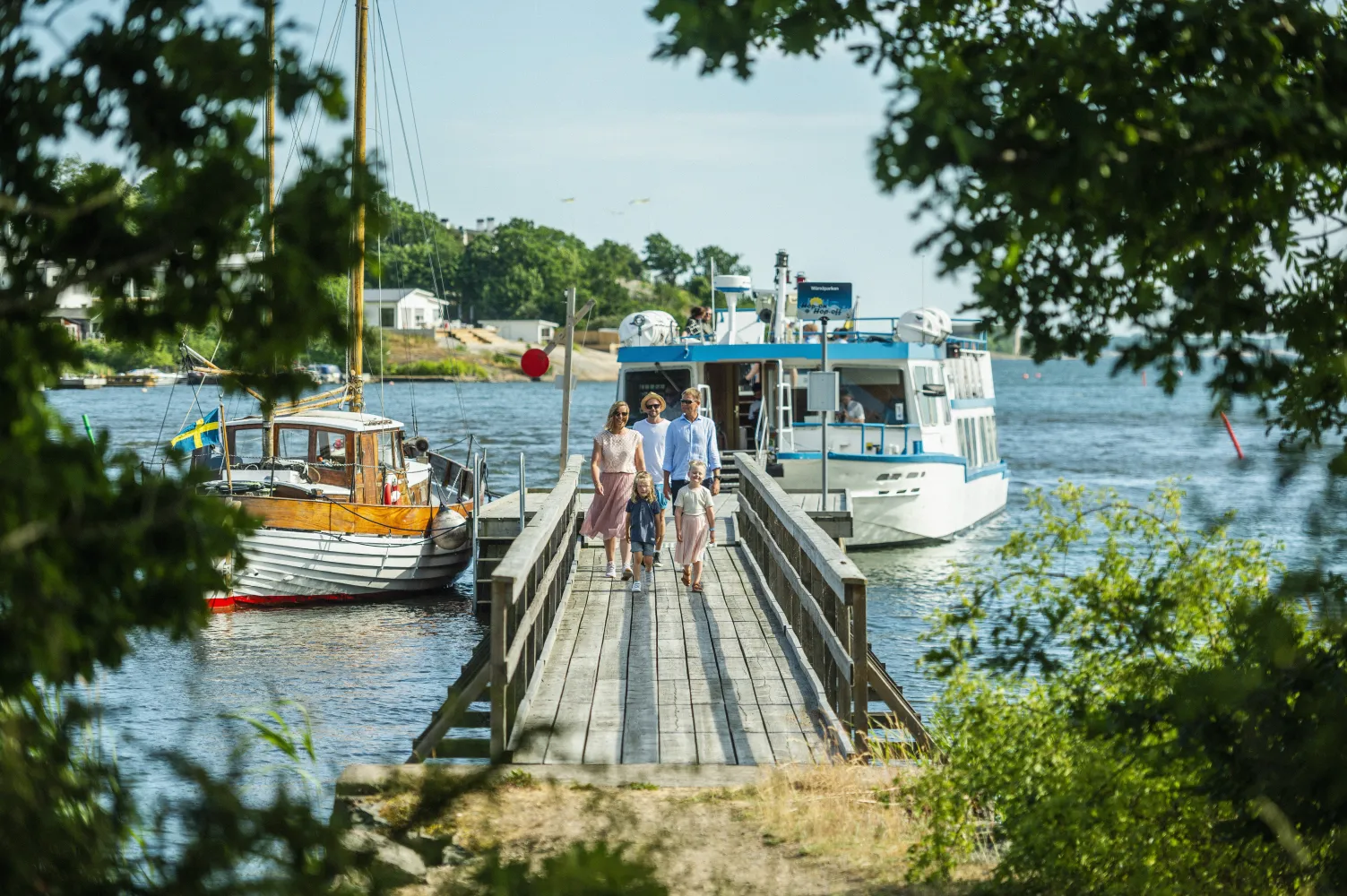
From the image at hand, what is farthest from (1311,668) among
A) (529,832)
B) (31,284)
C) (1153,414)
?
(1153,414)

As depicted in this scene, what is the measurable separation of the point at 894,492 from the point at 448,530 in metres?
7.09

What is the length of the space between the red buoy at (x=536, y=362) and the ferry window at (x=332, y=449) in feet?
11.7

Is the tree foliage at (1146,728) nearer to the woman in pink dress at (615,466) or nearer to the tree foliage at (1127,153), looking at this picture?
the tree foliage at (1127,153)

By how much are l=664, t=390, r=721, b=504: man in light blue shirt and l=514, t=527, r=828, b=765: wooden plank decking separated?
1112 millimetres

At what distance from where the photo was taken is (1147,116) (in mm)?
3010

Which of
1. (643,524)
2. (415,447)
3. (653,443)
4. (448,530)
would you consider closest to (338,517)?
(448,530)

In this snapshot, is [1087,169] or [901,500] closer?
[1087,169]

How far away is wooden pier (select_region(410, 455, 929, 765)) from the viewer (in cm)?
748

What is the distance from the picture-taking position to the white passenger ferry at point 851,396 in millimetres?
23453

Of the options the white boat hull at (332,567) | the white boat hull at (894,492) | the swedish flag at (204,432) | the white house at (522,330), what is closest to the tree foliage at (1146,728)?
the white boat hull at (332,567)

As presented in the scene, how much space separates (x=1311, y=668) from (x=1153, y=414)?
353 ft

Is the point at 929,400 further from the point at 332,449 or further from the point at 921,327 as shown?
the point at 332,449

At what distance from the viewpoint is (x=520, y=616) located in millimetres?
9281

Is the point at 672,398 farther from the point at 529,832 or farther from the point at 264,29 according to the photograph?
the point at 264,29
